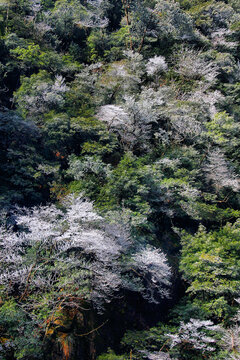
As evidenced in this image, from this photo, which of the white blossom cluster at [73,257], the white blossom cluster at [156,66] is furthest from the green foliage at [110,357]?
the white blossom cluster at [156,66]

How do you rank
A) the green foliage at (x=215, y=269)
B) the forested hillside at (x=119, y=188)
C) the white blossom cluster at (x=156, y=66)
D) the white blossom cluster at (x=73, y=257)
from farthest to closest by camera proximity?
the white blossom cluster at (x=156, y=66) → the green foliage at (x=215, y=269) → the forested hillside at (x=119, y=188) → the white blossom cluster at (x=73, y=257)

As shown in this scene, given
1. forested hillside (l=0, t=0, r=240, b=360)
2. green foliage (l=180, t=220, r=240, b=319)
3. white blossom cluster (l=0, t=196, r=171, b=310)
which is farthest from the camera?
green foliage (l=180, t=220, r=240, b=319)

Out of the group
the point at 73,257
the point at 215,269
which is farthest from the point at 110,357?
the point at 215,269

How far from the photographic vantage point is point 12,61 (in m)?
13.6

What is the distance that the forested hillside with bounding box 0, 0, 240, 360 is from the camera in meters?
6.52

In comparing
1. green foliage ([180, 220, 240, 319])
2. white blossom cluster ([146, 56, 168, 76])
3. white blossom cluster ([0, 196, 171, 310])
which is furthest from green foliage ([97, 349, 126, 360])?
white blossom cluster ([146, 56, 168, 76])

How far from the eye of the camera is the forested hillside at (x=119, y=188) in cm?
652

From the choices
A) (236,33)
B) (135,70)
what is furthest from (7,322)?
(236,33)

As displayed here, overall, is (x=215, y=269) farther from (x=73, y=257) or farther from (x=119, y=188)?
(x=73, y=257)

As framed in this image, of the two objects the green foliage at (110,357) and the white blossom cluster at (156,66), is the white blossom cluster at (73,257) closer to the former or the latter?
the green foliage at (110,357)

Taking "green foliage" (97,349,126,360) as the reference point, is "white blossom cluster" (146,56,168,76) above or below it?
above

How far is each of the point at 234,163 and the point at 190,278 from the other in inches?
301

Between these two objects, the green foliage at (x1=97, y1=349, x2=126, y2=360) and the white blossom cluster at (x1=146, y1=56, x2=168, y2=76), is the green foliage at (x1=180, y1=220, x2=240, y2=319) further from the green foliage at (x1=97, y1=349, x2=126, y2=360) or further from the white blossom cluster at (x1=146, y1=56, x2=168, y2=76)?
the white blossom cluster at (x1=146, y1=56, x2=168, y2=76)

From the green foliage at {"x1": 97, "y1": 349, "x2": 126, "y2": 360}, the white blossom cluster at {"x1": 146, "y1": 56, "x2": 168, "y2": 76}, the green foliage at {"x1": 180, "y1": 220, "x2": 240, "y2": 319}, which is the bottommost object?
the green foliage at {"x1": 97, "y1": 349, "x2": 126, "y2": 360}
